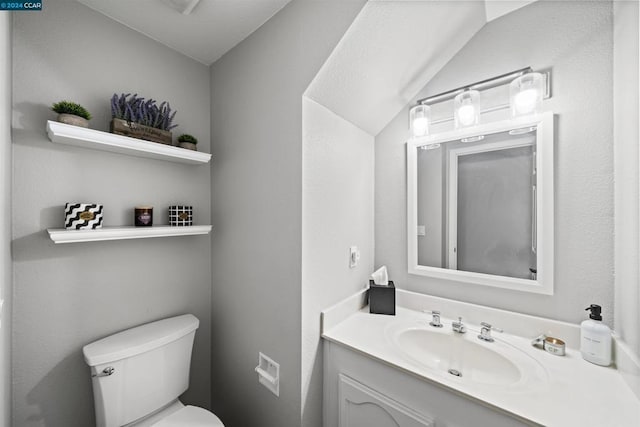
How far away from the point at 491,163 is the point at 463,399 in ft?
3.23

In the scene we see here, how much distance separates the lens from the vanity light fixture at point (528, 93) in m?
1.04

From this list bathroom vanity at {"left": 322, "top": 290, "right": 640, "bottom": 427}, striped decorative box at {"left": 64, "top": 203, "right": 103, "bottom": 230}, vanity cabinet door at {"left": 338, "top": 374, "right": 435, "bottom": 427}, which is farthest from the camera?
striped decorative box at {"left": 64, "top": 203, "right": 103, "bottom": 230}

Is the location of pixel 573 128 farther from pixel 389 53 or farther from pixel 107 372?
pixel 107 372

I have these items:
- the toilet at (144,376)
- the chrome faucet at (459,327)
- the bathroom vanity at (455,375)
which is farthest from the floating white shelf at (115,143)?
the chrome faucet at (459,327)

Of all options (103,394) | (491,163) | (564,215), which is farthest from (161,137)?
(564,215)

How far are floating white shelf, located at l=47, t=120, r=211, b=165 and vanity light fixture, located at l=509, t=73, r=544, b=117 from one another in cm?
148

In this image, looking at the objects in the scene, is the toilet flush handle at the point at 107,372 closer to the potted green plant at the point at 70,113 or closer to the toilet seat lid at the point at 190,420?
the toilet seat lid at the point at 190,420

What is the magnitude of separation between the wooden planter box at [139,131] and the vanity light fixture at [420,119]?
1.27 metres

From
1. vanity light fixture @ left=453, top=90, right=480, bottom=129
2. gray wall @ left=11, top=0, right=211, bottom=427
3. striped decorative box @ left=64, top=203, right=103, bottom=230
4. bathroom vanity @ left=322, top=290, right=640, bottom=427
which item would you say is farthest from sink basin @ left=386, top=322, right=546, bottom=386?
striped decorative box @ left=64, top=203, right=103, bottom=230

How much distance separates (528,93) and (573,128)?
0.22 meters

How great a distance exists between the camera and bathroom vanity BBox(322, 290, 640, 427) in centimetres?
72

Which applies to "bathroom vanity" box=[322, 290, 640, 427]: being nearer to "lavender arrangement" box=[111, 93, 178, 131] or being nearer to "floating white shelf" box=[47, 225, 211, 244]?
"floating white shelf" box=[47, 225, 211, 244]

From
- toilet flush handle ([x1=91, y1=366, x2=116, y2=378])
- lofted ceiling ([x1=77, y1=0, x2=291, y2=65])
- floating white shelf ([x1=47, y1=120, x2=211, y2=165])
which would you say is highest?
lofted ceiling ([x1=77, y1=0, x2=291, y2=65])

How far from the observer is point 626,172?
2.72 ft
